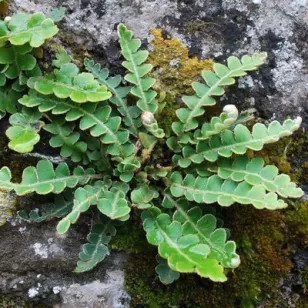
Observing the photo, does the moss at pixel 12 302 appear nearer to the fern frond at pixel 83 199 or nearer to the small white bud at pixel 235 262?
the fern frond at pixel 83 199

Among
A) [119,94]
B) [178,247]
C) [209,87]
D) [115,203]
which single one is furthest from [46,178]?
[209,87]

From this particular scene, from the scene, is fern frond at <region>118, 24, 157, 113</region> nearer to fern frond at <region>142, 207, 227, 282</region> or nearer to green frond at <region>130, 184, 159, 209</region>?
green frond at <region>130, 184, 159, 209</region>

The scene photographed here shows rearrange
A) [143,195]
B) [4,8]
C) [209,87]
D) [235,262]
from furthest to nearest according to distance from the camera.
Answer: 1. [4,8]
2. [209,87]
3. [143,195]
4. [235,262]

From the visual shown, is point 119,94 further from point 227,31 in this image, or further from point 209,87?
point 227,31

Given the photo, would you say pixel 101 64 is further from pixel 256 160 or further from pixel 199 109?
pixel 256 160

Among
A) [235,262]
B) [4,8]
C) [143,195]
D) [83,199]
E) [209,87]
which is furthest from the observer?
[4,8]

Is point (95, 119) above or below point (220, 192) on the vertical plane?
above
